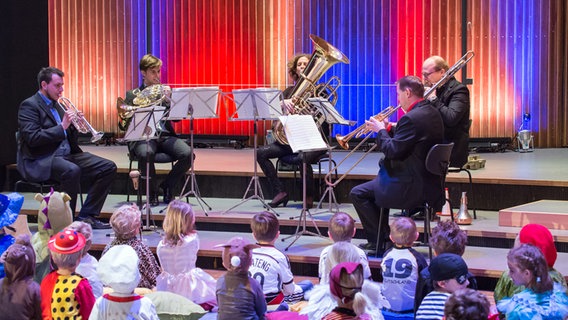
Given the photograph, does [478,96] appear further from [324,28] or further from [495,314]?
[495,314]

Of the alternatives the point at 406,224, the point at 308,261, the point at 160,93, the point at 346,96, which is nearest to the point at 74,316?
the point at 406,224

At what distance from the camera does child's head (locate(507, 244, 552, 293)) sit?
13.1ft

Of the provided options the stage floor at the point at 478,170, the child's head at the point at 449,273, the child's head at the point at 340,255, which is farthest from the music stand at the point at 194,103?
the child's head at the point at 449,273

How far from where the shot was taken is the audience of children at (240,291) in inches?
171

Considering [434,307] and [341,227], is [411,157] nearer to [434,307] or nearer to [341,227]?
[341,227]

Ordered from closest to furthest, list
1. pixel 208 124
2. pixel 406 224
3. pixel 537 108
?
pixel 406 224 < pixel 537 108 < pixel 208 124

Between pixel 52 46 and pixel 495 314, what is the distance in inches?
438

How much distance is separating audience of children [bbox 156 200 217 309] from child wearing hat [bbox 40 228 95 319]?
1.17m

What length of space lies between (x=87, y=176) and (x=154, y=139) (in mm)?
897

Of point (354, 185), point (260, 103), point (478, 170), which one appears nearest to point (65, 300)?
point (260, 103)

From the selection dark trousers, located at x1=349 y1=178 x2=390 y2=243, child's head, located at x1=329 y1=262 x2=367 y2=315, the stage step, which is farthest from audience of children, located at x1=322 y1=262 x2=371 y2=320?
the stage step

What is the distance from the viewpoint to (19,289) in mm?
4234

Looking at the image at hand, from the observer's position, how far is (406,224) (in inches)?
205

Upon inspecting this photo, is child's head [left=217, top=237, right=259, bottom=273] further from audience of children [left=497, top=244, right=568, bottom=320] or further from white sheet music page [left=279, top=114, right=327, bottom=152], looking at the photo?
white sheet music page [left=279, top=114, right=327, bottom=152]
